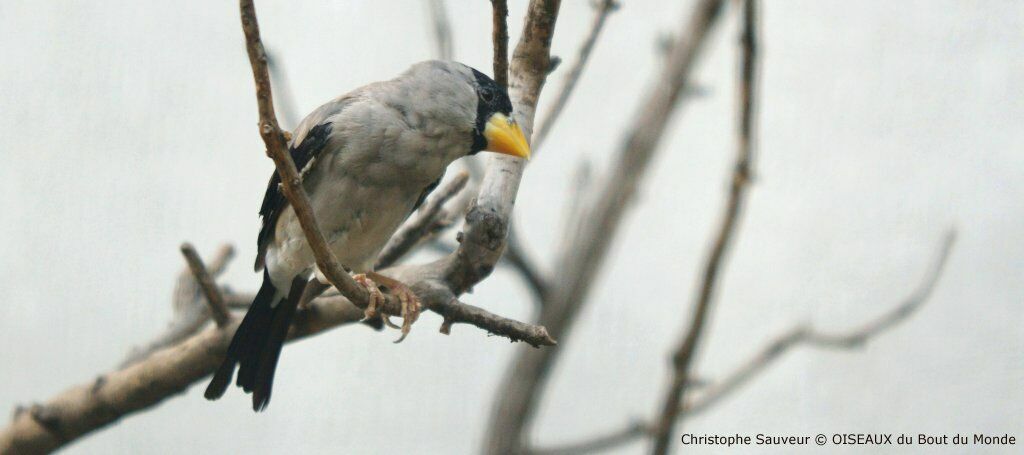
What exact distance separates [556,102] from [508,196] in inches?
27.0

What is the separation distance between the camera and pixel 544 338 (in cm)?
245

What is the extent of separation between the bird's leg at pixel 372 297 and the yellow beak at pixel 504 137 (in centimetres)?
53

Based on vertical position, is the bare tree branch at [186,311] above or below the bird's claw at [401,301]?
below

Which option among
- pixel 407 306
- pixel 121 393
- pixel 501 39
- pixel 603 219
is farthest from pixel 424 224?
pixel 603 219

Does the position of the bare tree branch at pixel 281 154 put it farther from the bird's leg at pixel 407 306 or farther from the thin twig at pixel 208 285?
the thin twig at pixel 208 285

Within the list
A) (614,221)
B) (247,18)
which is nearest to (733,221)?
(247,18)

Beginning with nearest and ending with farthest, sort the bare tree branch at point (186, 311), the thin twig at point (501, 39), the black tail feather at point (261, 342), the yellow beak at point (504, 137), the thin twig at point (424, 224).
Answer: the thin twig at point (501, 39) → the yellow beak at point (504, 137) → the black tail feather at point (261, 342) → the thin twig at point (424, 224) → the bare tree branch at point (186, 311)

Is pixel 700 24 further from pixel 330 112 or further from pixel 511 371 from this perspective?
pixel 330 112

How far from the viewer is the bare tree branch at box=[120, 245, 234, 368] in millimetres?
3938

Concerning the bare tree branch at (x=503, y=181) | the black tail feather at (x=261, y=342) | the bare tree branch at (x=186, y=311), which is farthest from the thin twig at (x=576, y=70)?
the bare tree branch at (x=186, y=311)

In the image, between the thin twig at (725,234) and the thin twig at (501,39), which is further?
the thin twig at (501,39)

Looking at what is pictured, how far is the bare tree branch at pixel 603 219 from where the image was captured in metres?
4.54

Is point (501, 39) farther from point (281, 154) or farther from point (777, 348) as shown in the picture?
point (777, 348)

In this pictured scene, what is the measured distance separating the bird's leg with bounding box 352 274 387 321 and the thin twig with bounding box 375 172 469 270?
18.2 inches
